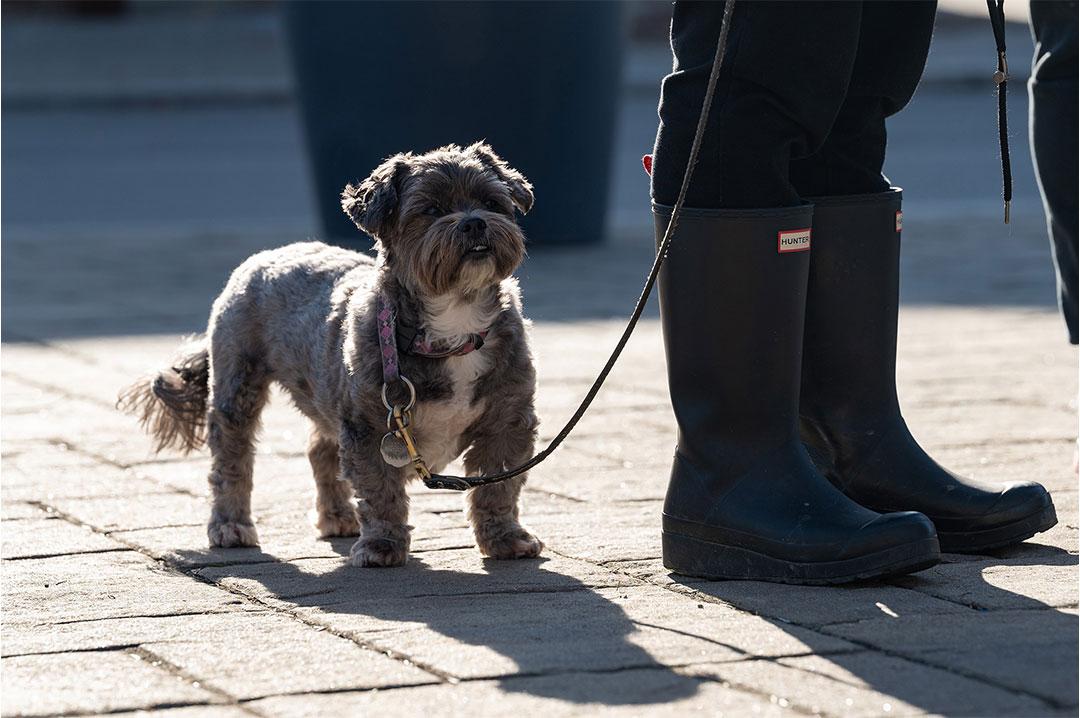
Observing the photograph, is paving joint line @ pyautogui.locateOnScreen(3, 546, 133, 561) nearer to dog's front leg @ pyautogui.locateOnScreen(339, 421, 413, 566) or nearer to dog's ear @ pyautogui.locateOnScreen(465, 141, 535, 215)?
dog's front leg @ pyautogui.locateOnScreen(339, 421, 413, 566)

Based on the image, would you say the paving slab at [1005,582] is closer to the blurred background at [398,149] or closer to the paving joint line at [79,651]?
the paving joint line at [79,651]

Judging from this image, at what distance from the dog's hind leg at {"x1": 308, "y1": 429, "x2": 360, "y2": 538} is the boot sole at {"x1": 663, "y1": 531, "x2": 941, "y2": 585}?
0.97 m

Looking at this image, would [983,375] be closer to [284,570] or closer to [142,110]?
[284,570]

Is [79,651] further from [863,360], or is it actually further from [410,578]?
[863,360]

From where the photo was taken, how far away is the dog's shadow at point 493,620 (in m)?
2.76

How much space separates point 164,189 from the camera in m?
12.9

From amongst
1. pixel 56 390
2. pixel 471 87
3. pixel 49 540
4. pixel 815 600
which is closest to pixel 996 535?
pixel 815 600

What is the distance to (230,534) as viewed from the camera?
158 inches

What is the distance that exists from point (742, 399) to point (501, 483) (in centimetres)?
68

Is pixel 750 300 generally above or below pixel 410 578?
above

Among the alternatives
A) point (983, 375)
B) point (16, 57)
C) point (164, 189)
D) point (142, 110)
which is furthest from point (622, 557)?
point (16, 57)

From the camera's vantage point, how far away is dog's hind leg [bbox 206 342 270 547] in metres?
4.18

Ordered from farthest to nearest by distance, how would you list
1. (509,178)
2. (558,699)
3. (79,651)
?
(509,178) < (79,651) < (558,699)

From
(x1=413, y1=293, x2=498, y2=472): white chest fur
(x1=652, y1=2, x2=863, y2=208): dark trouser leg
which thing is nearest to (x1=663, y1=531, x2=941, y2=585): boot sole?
(x1=413, y1=293, x2=498, y2=472): white chest fur
